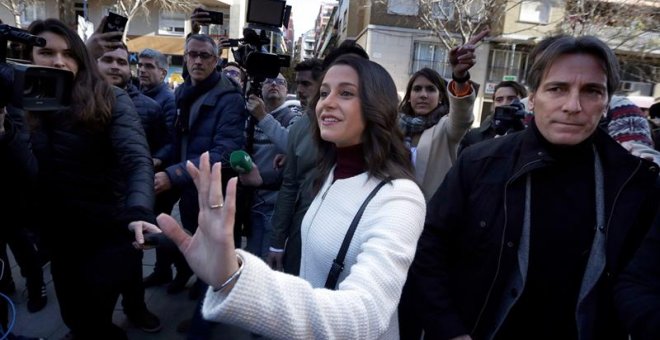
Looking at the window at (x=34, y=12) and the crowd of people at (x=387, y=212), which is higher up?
the window at (x=34, y=12)

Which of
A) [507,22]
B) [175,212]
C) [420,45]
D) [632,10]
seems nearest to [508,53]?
[507,22]

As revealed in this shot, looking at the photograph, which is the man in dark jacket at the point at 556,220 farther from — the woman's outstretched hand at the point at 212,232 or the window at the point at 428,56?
the window at the point at 428,56

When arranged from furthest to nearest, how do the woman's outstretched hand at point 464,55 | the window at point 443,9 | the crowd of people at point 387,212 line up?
the window at point 443,9
the woman's outstretched hand at point 464,55
the crowd of people at point 387,212

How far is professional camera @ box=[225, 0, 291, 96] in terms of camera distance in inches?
119

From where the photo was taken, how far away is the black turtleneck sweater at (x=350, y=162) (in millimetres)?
1651

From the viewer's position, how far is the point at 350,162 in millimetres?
1669

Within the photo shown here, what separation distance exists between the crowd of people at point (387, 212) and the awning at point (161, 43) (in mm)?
22176

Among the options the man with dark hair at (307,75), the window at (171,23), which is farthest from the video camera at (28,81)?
the window at (171,23)

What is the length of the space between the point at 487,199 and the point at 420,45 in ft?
75.5

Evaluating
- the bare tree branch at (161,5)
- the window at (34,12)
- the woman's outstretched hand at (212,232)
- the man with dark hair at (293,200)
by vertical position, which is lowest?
the man with dark hair at (293,200)

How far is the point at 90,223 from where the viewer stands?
88.6 inches

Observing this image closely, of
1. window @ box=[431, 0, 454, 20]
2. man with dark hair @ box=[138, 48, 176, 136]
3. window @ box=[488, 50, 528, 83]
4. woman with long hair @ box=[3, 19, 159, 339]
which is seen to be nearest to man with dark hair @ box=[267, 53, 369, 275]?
woman with long hair @ box=[3, 19, 159, 339]

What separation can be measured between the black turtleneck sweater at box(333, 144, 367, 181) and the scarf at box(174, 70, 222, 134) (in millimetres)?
1902

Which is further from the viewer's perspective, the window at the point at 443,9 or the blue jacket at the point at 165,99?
the window at the point at 443,9
